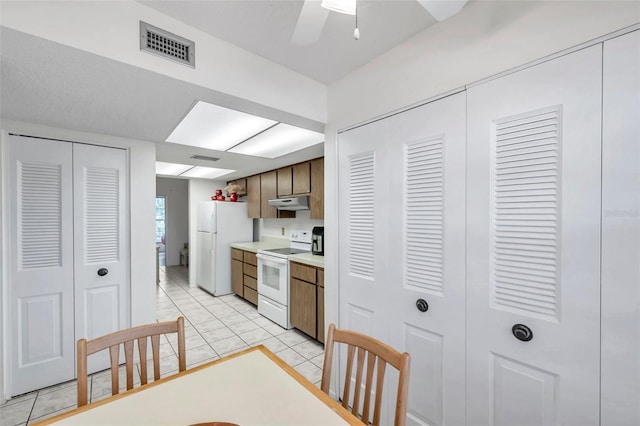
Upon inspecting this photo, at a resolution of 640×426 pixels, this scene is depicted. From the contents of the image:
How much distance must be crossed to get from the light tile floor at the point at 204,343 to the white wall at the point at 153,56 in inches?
88.5

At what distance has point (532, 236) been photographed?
44.1 inches

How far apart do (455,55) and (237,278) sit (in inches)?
163

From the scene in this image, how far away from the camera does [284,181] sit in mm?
3805

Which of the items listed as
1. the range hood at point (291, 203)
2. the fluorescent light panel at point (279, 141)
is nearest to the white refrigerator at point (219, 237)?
the range hood at point (291, 203)

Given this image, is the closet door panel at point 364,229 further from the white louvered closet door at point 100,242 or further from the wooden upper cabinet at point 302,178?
the white louvered closet door at point 100,242

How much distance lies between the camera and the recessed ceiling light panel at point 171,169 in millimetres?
3989

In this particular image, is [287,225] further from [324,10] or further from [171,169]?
[324,10]

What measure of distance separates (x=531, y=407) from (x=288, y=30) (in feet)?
6.86

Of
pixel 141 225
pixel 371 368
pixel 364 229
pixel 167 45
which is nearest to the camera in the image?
pixel 371 368

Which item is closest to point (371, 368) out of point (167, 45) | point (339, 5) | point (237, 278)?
point (339, 5)

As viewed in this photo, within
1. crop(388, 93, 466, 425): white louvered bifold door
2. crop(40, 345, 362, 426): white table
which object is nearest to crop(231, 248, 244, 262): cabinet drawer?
crop(388, 93, 466, 425): white louvered bifold door

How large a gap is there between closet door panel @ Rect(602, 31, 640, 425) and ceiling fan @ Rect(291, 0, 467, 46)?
0.58 meters

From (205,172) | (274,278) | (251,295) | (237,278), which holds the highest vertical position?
(205,172)

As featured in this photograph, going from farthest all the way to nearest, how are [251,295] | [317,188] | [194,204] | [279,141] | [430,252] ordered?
[194,204] < [251,295] < [317,188] < [279,141] < [430,252]
